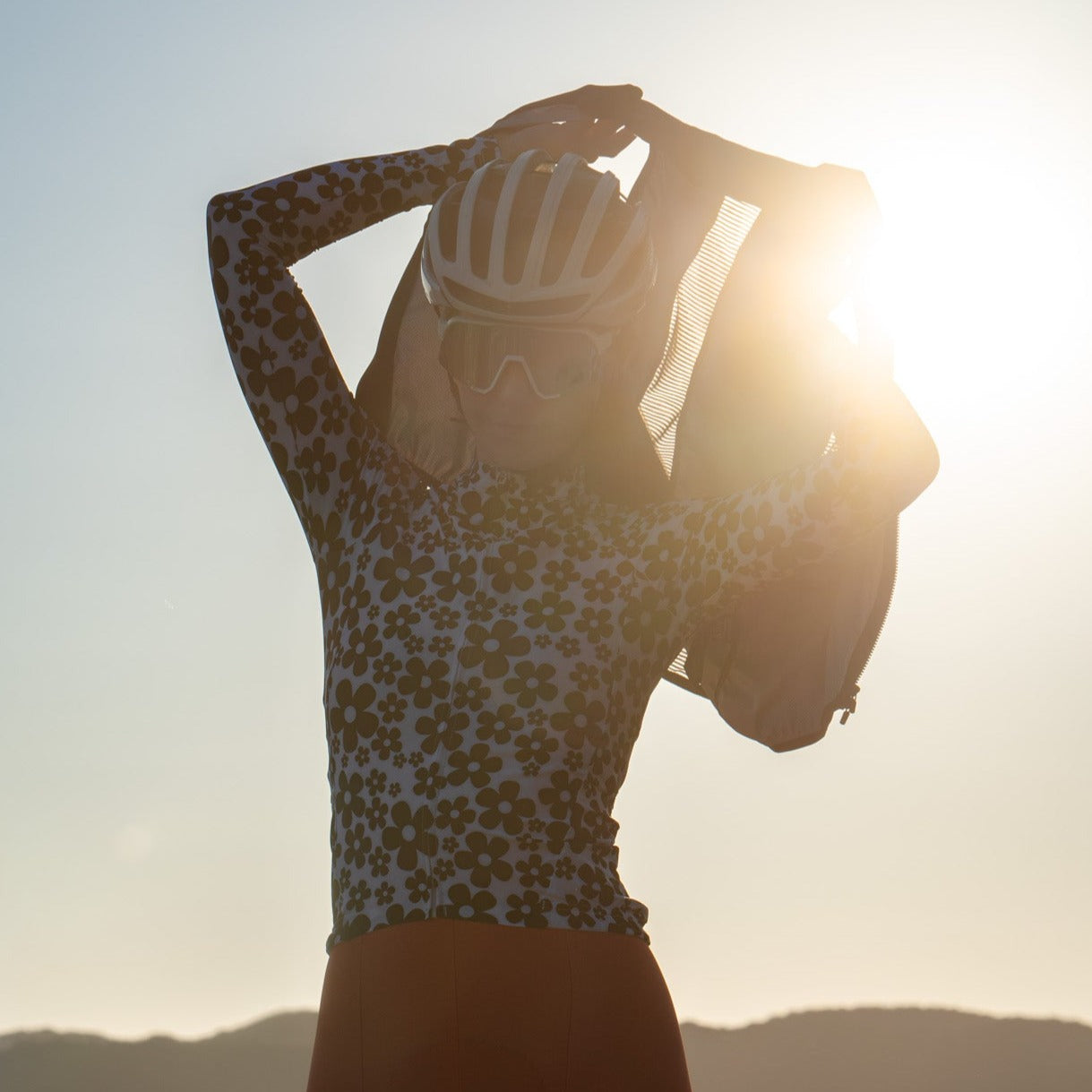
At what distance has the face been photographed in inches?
137

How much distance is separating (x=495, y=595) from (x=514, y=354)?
0.52m

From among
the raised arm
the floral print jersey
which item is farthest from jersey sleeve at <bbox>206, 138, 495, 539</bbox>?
the raised arm

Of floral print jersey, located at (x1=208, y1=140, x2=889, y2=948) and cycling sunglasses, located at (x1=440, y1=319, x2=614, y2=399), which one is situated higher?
cycling sunglasses, located at (x1=440, y1=319, x2=614, y2=399)

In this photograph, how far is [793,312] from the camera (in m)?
4.09

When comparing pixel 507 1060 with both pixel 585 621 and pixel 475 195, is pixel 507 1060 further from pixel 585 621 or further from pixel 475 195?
pixel 475 195

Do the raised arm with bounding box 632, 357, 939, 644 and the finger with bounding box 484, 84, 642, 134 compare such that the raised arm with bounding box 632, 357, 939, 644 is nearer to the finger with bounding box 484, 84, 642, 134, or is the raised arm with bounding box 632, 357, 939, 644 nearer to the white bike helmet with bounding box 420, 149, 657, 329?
the white bike helmet with bounding box 420, 149, 657, 329

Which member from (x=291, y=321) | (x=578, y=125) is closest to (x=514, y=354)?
(x=291, y=321)

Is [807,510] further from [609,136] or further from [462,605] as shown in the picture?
[609,136]

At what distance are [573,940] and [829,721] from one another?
3.64 feet

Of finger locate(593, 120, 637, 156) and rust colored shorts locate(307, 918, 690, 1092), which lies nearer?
rust colored shorts locate(307, 918, 690, 1092)

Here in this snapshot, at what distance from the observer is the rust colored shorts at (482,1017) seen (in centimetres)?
304

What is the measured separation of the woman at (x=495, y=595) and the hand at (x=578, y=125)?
17 centimetres

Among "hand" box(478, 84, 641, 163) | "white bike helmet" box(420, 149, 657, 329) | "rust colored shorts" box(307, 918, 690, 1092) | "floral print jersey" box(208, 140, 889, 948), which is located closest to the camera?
"rust colored shorts" box(307, 918, 690, 1092)

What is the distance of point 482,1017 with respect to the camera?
10.0 ft
